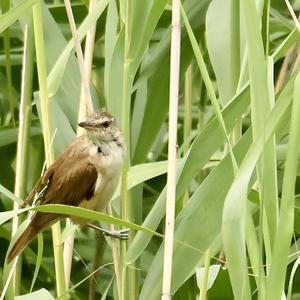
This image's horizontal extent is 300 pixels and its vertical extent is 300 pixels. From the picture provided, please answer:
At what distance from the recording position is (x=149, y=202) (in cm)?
285

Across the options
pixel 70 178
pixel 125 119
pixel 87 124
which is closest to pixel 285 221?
pixel 125 119

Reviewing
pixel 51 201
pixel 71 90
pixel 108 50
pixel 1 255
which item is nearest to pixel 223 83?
pixel 108 50

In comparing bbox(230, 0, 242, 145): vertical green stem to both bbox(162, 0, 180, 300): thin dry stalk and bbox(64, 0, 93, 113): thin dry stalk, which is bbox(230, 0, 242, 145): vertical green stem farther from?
bbox(64, 0, 93, 113): thin dry stalk

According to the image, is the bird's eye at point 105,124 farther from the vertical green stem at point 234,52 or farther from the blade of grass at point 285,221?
the blade of grass at point 285,221

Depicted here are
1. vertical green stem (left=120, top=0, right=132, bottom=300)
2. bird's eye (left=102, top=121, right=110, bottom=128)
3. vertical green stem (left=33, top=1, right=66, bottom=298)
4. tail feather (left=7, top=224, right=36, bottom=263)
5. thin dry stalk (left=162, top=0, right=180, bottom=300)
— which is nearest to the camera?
thin dry stalk (left=162, top=0, right=180, bottom=300)

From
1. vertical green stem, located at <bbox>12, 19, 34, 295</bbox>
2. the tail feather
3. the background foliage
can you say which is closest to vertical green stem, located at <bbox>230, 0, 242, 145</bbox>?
the background foliage

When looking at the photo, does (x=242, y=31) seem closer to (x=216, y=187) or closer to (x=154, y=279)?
(x=216, y=187)

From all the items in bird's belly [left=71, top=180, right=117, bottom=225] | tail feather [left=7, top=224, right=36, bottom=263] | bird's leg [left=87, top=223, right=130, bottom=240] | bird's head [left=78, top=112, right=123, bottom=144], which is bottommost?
tail feather [left=7, top=224, right=36, bottom=263]

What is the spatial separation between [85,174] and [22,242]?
343 millimetres

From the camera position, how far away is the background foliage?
5.06 ft

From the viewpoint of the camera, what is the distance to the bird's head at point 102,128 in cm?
217

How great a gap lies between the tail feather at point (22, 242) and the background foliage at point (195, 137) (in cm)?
8

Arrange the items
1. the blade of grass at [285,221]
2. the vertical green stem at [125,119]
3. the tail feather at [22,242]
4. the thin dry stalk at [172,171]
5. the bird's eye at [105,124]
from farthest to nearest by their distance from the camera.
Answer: the bird's eye at [105,124], the tail feather at [22,242], the vertical green stem at [125,119], the thin dry stalk at [172,171], the blade of grass at [285,221]

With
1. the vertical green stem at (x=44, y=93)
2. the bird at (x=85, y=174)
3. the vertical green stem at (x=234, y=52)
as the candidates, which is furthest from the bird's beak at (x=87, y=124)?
the vertical green stem at (x=234, y=52)
